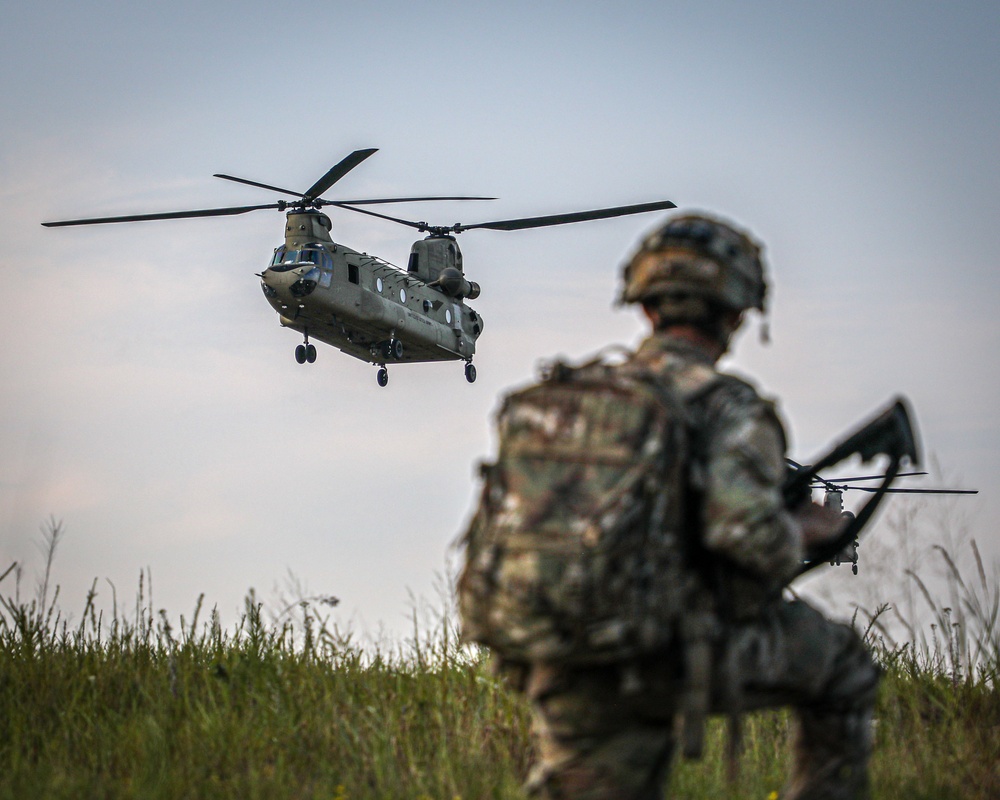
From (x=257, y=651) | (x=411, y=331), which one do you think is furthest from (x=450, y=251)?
(x=257, y=651)

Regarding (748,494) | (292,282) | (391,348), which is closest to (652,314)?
(748,494)

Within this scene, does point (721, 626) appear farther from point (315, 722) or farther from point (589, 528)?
point (315, 722)

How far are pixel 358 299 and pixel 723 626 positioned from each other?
20.2 m

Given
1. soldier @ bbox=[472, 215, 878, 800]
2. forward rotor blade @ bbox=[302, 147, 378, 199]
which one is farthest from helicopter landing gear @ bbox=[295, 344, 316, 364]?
soldier @ bbox=[472, 215, 878, 800]

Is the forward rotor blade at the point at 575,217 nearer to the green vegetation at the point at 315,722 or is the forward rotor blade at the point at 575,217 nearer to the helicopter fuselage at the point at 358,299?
the helicopter fuselage at the point at 358,299

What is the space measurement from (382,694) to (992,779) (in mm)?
2660

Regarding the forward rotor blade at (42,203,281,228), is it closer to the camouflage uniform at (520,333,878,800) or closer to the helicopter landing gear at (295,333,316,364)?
the helicopter landing gear at (295,333,316,364)

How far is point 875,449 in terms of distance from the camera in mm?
3697

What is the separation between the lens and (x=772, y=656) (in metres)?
3.41

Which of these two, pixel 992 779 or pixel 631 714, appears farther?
pixel 992 779

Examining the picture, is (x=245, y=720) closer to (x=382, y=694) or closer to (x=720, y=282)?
(x=382, y=694)

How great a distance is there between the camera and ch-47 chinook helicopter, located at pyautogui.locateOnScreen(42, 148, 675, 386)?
73.2 feet

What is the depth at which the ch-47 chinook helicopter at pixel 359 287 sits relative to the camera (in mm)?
22297

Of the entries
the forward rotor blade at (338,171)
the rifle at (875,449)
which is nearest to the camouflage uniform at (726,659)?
the rifle at (875,449)
